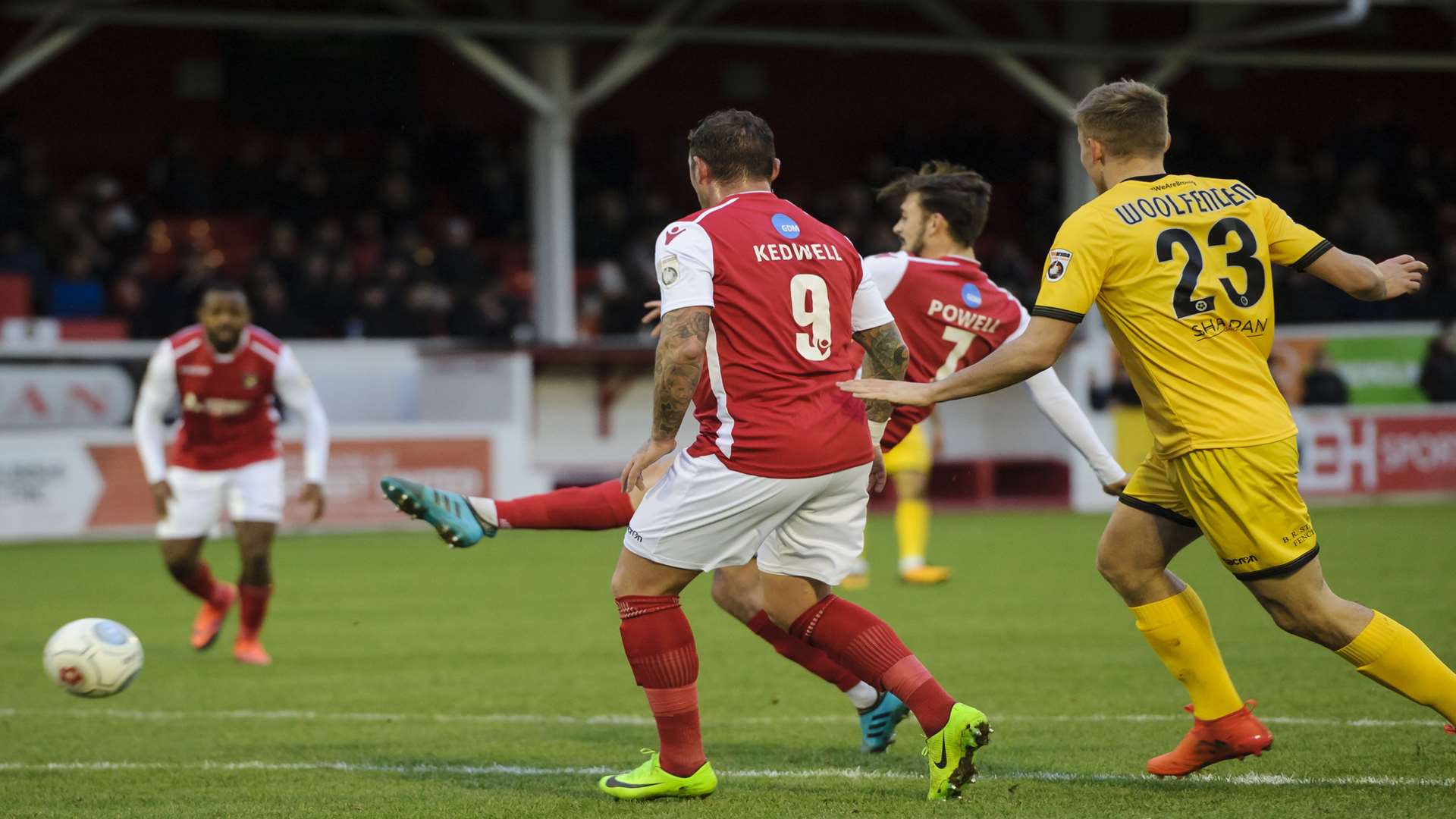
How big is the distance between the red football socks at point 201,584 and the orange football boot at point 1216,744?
5.77 m

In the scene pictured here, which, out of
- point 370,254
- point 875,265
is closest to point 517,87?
point 370,254

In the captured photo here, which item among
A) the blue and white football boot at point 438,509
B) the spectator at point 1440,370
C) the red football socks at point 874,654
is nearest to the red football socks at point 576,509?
the blue and white football boot at point 438,509

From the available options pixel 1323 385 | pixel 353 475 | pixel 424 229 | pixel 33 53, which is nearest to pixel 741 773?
pixel 353 475

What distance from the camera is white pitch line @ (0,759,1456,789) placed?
5434mm

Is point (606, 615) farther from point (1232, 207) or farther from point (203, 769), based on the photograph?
point (1232, 207)

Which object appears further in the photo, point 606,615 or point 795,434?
point 606,615

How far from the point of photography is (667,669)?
5344 millimetres

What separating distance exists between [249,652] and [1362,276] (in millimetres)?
6208

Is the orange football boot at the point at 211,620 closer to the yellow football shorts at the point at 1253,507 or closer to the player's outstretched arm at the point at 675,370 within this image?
the player's outstretched arm at the point at 675,370

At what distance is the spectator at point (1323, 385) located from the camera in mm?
20359

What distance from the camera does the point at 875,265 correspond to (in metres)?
6.87

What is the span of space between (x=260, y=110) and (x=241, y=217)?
3.45 m

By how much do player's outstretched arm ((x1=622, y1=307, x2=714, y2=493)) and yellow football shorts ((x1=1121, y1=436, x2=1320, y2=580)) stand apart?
1.45 meters

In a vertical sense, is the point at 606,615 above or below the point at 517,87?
below
